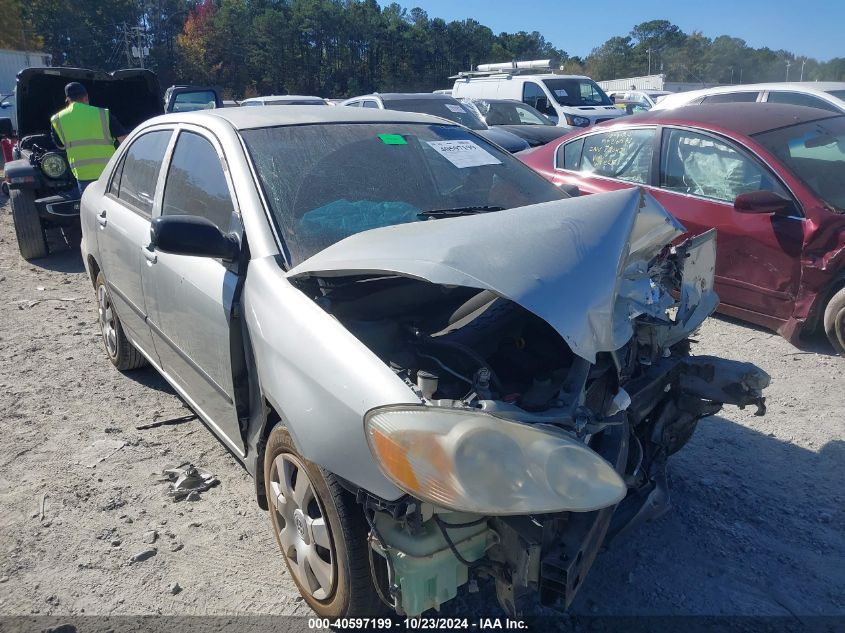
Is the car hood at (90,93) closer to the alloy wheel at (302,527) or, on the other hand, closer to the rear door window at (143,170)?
the rear door window at (143,170)

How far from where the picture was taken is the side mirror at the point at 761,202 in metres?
4.55

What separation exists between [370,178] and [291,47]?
2224 inches

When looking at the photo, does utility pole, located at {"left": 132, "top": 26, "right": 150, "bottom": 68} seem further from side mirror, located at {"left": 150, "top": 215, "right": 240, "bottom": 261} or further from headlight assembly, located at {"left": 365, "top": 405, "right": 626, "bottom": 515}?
headlight assembly, located at {"left": 365, "top": 405, "right": 626, "bottom": 515}

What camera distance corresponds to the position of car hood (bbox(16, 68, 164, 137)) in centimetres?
822

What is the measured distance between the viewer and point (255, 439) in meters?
2.67

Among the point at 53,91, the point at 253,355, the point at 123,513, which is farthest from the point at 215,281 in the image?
the point at 53,91

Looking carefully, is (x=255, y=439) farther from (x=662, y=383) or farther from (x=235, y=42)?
(x=235, y=42)

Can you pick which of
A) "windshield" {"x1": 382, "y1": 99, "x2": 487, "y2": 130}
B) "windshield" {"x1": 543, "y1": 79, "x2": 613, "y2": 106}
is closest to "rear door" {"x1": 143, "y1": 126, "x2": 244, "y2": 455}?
"windshield" {"x1": 382, "y1": 99, "x2": 487, "y2": 130}

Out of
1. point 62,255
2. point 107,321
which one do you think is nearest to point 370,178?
point 107,321

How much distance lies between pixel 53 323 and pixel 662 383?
5140 mm

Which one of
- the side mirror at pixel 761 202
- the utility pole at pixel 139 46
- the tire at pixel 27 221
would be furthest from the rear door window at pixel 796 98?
the utility pole at pixel 139 46

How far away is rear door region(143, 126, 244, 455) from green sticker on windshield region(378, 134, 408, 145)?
771 millimetres

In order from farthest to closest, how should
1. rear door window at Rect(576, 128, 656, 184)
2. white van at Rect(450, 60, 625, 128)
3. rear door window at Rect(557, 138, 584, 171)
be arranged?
white van at Rect(450, 60, 625, 128)
rear door window at Rect(557, 138, 584, 171)
rear door window at Rect(576, 128, 656, 184)

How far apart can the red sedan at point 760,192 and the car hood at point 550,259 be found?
97.3 inches
